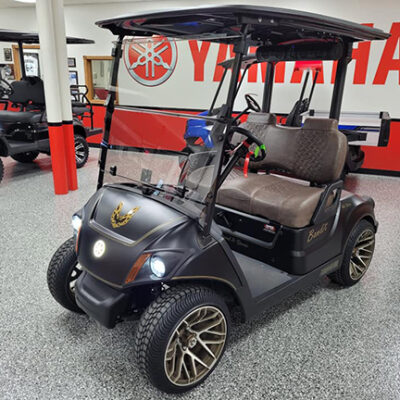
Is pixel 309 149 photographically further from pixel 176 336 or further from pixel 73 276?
pixel 73 276

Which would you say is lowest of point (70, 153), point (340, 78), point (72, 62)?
point (70, 153)

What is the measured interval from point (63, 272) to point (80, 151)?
13.6 ft

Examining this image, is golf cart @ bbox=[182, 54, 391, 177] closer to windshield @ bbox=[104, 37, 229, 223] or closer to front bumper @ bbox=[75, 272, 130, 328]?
windshield @ bbox=[104, 37, 229, 223]

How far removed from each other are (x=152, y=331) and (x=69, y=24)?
23.5ft

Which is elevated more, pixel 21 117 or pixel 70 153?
pixel 21 117

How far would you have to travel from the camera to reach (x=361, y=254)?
259 cm

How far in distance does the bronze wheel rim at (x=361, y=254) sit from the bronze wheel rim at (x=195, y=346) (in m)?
1.25

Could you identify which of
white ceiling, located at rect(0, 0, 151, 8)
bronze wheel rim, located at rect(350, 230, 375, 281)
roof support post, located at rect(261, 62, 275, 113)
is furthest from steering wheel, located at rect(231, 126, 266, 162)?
white ceiling, located at rect(0, 0, 151, 8)

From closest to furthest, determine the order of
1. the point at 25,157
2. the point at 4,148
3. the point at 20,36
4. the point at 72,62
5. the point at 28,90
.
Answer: the point at 4,148, the point at 20,36, the point at 28,90, the point at 25,157, the point at 72,62

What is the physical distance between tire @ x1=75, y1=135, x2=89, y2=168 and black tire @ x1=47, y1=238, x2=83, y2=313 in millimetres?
3945

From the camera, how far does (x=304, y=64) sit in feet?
16.9

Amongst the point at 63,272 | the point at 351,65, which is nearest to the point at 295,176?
the point at 63,272

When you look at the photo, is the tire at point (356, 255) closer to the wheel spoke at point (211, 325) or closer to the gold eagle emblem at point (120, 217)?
the wheel spoke at point (211, 325)

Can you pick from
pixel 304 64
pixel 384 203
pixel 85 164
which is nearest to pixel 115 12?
pixel 85 164
